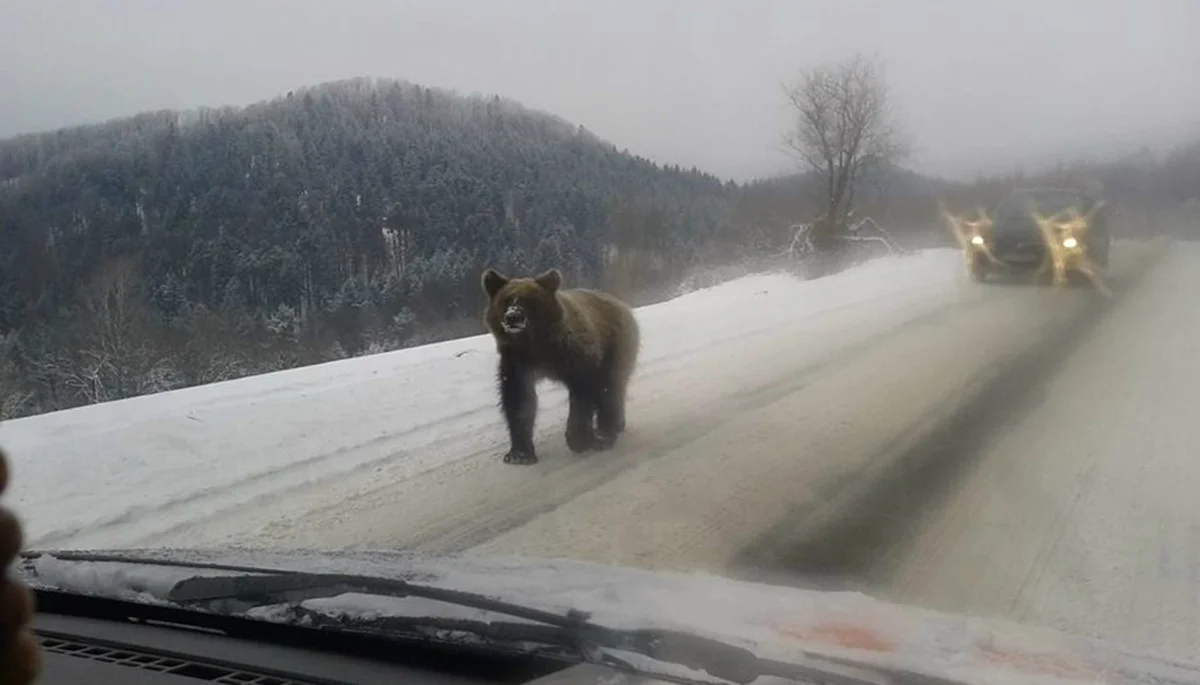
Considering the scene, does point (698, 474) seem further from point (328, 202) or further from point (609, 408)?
point (328, 202)

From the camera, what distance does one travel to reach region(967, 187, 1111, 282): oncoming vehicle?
7.50 meters

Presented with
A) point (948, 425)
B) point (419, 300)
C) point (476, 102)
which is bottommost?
point (948, 425)

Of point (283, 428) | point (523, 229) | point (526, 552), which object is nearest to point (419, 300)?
point (523, 229)

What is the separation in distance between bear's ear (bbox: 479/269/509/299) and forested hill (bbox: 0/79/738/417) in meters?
0.09

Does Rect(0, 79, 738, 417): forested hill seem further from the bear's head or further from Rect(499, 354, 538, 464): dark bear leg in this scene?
Rect(499, 354, 538, 464): dark bear leg

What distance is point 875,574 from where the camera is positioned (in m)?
4.64

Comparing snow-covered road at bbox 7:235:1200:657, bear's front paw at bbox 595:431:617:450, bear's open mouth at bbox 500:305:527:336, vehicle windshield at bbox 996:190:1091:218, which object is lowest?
bear's front paw at bbox 595:431:617:450

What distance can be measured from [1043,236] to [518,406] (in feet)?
18.5

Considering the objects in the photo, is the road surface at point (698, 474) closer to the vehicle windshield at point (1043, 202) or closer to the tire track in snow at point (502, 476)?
the tire track in snow at point (502, 476)

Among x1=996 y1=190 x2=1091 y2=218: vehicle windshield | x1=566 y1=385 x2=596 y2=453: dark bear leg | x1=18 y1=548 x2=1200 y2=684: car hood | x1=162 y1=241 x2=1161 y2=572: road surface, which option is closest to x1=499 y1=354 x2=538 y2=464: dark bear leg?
x1=162 y1=241 x2=1161 y2=572: road surface

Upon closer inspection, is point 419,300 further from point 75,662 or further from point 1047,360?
point 1047,360

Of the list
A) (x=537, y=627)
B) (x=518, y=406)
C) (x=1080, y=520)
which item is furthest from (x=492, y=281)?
(x=537, y=627)

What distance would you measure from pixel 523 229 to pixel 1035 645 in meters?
4.26

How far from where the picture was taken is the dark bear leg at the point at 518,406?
6.92 m
